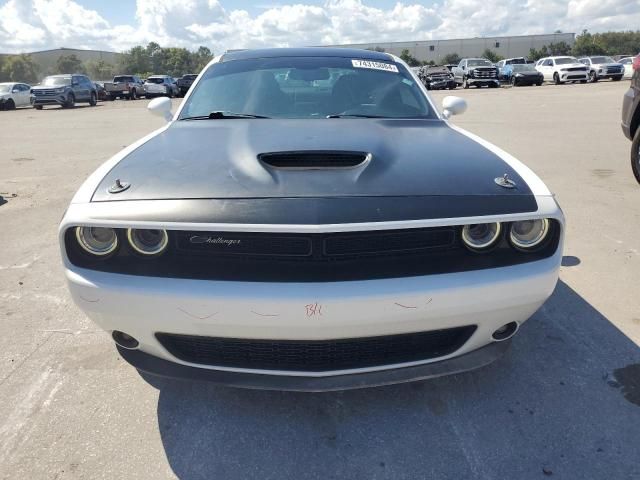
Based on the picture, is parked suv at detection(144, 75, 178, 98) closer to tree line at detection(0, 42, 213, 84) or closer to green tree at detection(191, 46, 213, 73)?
tree line at detection(0, 42, 213, 84)

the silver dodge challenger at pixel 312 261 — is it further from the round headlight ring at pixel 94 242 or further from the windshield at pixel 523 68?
the windshield at pixel 523 68

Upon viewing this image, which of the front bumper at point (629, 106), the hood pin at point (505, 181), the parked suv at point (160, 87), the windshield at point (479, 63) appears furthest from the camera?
the parked suv at point (160, 87)

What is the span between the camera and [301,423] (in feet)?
7.64

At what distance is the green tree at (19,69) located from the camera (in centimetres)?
7362

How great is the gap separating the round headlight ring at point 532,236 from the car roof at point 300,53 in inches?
89.2

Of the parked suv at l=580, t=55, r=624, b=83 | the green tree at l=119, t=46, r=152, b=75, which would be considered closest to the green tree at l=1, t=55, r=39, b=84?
the green tree at l=119, t=46, r=152, b=75

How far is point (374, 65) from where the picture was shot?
3850mm

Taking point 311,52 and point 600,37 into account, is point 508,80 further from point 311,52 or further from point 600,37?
point 600,37

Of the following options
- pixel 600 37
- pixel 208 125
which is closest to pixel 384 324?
pixel 208 125

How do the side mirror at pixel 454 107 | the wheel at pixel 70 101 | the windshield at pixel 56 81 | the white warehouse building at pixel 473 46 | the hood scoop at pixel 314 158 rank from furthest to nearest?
the white warehouse building at pixel 473 46 < the wheel at pixel 70 101 < the windshield at pixel 56 81 < the side mirror at pixel 454 107 < the hood scoop at pixel 314 158

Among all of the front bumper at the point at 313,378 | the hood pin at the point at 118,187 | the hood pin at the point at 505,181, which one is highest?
the hood pin at the point at 118,187

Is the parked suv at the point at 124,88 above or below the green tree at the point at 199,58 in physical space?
above

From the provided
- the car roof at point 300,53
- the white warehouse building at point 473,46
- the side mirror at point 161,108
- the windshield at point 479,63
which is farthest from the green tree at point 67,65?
the side mirror at point 161,108

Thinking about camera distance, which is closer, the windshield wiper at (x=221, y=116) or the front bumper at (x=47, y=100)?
the windshield wiper at (x=221, y=116)
